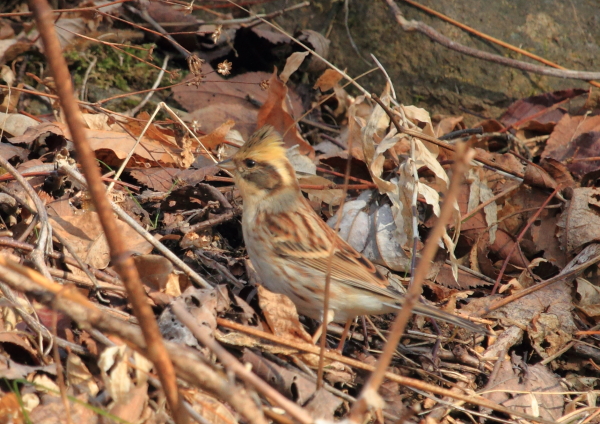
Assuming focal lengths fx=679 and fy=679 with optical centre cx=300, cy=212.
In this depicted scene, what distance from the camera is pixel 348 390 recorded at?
362 centimetres

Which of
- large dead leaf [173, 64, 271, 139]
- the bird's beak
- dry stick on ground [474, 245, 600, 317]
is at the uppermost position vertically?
the bird's beak

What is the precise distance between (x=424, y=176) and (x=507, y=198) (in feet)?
2.21

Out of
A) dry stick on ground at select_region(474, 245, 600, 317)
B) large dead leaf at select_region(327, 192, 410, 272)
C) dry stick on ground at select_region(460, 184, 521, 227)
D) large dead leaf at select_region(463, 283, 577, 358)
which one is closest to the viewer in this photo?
large dead leaf at select_region(463, 283, 577, 358)

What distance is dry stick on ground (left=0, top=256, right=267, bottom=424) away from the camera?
2072 millimetres

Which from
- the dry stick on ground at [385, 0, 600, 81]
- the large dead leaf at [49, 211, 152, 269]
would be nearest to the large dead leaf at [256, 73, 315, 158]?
the dry stick on ground at [385, 0, 600, 81]

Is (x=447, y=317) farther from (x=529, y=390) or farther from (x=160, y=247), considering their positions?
(x=160, y=247)

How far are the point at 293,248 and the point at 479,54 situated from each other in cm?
299

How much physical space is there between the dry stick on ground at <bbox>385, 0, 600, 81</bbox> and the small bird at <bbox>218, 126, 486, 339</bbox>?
98.9 inches

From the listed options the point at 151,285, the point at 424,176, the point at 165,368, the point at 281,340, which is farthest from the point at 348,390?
the point at 424,176

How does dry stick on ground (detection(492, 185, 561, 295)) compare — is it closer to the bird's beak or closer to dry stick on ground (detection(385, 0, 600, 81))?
dry stick on ground (detection(385, 0, 600, 81))

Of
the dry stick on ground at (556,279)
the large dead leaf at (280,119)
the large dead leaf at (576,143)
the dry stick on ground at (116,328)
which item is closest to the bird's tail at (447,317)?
the dry stick on ground at (556,279)

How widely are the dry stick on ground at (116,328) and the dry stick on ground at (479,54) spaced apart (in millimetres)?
4696

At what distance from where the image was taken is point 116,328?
7.38 ft

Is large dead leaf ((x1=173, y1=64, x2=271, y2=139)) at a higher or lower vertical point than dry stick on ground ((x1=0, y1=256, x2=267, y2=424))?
lower
